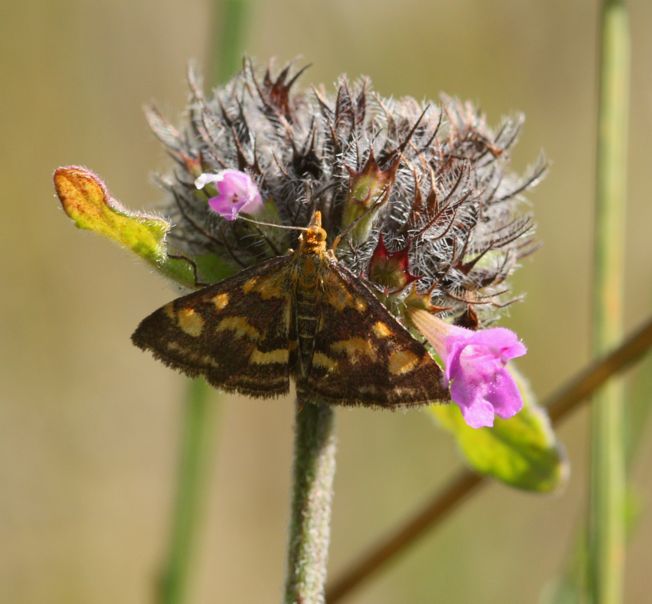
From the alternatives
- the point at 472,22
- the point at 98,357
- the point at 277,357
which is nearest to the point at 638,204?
the point at 472,22

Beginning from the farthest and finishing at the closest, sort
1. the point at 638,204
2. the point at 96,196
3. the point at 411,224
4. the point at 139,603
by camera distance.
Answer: the point at 638,204 → the point at 139,603 → the point at 411,224 → the point at 96,196

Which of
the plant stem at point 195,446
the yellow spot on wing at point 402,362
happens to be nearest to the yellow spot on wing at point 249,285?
the yellow spot on wing at point 402,362

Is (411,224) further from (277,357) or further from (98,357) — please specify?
(98,357)

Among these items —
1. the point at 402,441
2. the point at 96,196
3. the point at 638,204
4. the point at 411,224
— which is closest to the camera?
the point at 96,196

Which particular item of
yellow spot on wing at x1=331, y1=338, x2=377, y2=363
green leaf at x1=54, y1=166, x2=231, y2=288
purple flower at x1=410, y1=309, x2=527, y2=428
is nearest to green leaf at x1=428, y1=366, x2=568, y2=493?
purple flower at x1=410, y1=309, x2=527, y2=428

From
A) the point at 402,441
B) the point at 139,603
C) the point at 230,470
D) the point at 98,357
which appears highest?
the point at 98,357

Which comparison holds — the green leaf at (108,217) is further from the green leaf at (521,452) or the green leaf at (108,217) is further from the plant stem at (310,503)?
the green leaf at (521,452)

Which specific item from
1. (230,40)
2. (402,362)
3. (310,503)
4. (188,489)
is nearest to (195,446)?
(188,489)
